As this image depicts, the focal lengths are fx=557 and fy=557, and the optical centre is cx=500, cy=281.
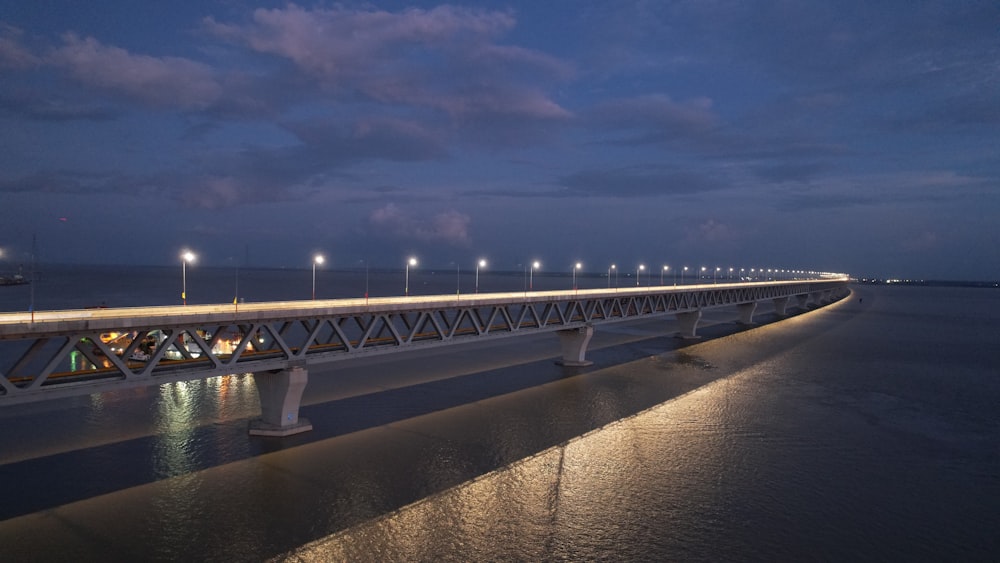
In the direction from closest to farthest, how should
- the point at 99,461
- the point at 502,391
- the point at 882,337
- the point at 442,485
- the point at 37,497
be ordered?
the point at 37,497
the point at 442,485
the point at 99,461
the point at 502,391
the point at 882,337

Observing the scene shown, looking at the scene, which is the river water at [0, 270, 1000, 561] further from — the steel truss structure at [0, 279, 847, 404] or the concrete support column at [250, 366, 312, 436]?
the steel truss structure at [0, 279, 847, 404]

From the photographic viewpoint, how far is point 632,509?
2209cm

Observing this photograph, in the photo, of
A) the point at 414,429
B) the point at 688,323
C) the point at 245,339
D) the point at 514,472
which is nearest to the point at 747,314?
the point at 688,323

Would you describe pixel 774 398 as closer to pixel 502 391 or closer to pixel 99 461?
pixel 502 391

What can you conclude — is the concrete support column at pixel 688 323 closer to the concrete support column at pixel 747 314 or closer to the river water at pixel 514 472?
the concrete support column at pixel 747 314

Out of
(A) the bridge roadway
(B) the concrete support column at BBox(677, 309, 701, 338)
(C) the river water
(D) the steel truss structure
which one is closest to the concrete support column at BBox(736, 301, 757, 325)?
(B) the concrete support column at BBox(677, 309, 701, 338)

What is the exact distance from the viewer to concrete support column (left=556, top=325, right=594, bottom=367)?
175 ft

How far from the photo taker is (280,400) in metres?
30.0

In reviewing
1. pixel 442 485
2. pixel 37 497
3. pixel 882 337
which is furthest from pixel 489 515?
pixel 882 337

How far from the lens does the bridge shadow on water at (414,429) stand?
23312 mm

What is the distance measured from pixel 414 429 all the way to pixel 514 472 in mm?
8404

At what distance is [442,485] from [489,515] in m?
3.22

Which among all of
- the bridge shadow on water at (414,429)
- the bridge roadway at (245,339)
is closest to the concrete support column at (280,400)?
the bridge roadway at (245,339)

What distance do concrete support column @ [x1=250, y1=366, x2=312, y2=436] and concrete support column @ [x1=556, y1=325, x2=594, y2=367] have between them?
29.0 meters
